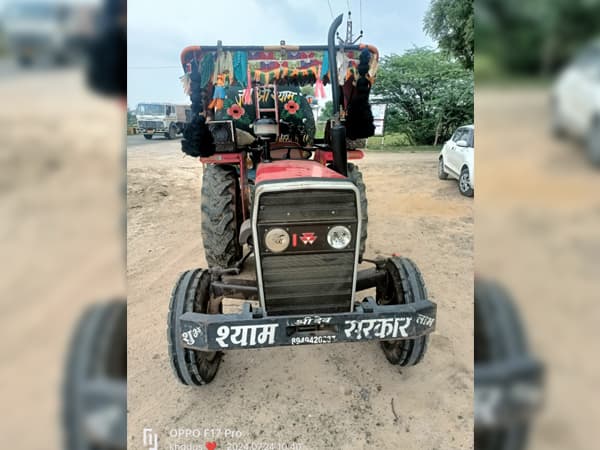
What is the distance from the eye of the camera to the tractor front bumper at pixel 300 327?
200 cm

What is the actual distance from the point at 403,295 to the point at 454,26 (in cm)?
156

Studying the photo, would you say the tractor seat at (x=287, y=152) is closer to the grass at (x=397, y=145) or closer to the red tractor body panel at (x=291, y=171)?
the red tractor body panel at (x=291, y=171)

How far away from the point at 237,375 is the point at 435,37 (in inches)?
96.4

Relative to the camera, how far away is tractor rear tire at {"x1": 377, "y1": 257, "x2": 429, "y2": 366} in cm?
244

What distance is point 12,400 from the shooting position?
1279mm

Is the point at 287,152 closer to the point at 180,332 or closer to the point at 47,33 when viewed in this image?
the point at 180,332

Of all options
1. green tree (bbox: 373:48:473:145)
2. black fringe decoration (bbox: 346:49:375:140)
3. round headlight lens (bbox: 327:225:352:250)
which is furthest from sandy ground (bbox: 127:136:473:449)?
green tree (bbox: 373:48:473:145)

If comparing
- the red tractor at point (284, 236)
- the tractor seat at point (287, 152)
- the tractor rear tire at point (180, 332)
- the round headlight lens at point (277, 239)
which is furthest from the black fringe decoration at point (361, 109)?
the tractor rear tire at point (180, 332)

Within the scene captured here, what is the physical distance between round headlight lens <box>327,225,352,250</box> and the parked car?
124 cm

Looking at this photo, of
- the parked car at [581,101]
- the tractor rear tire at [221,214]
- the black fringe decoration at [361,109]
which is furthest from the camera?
the tractor rear tire at [221,214]

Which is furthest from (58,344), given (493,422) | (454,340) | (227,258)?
(454,340)

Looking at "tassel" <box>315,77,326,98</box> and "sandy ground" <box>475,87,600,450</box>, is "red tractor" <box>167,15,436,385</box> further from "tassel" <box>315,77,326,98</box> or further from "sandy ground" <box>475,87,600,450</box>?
"sandy ground" <box>475,87,600,450</box>

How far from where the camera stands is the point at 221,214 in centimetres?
328

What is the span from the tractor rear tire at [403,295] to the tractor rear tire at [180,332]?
1234 millimetres
